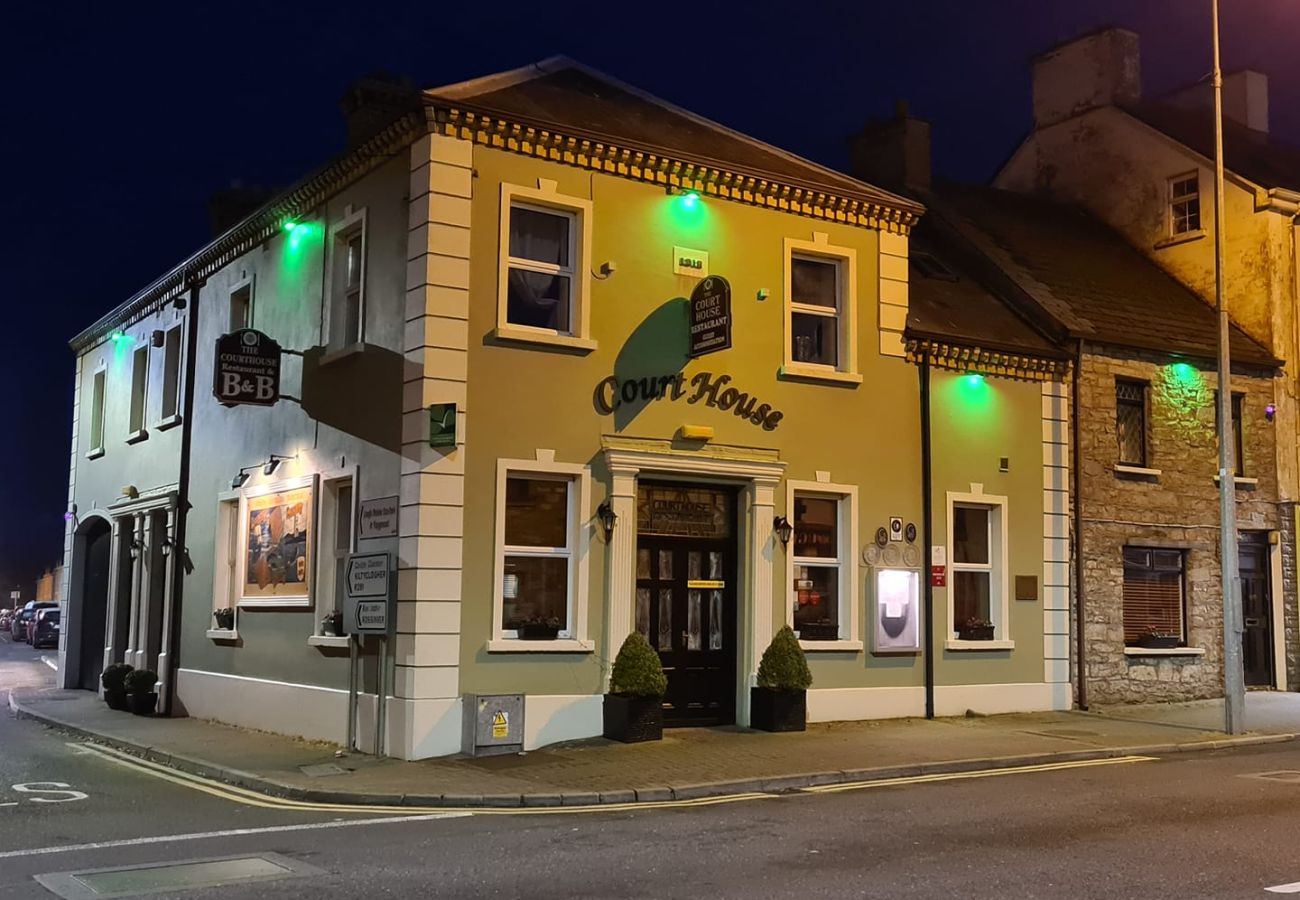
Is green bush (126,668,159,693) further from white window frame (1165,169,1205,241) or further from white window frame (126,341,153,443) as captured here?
white window frame (1165,169,1205,241)

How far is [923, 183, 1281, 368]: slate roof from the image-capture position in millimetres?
20734

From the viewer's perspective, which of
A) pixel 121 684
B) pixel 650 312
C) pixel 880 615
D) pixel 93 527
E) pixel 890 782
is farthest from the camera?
pixel 93 527

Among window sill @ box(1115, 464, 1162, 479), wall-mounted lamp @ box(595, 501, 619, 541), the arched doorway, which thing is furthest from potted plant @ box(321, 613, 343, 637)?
window sill @ box(1115, 464, 1162, 479)

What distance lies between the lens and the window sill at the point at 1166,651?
65.0ft

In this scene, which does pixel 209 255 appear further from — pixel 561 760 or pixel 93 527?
pixel 561 760

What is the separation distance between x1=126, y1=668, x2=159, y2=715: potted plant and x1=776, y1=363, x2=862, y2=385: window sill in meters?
10.8

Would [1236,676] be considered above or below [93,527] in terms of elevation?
below

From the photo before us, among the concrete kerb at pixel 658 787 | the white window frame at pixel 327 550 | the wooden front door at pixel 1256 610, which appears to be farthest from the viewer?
the wooden front door at pixel 1256 610

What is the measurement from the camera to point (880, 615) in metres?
17.3

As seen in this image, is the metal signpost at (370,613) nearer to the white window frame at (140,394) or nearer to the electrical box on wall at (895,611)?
the electrical box on wall at (895,611)

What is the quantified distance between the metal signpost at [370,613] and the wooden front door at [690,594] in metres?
3.25

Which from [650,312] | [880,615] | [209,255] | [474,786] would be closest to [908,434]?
[880,615]

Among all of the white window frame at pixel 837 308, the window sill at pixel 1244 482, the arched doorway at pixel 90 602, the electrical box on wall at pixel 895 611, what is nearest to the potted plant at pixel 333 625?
the white window frame at pixel 837 308

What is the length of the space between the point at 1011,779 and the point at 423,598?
652 centimetres
